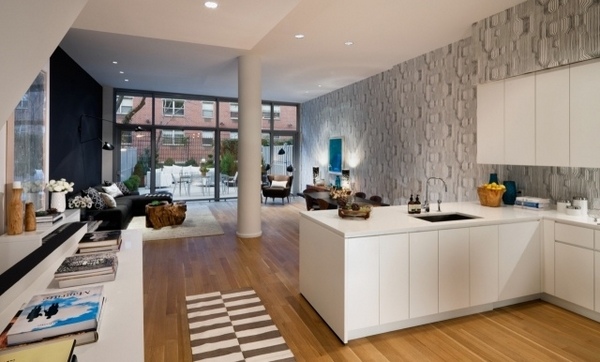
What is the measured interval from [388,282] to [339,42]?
3.88 metres

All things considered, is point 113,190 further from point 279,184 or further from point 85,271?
point 85,271

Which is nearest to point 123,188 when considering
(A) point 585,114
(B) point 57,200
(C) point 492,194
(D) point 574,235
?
(B) point 57,200

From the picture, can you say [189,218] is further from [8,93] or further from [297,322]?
[8,93]

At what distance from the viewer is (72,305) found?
1224 millimetres

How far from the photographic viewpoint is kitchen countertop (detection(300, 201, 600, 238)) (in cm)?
263

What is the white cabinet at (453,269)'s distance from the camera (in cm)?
284

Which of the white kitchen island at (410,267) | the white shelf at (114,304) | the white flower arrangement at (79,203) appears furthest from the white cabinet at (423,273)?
the white flower arrangement at (79,203)

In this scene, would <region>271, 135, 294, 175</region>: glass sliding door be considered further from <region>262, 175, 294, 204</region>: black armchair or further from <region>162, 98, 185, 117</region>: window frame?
<region>162, 98, 185, 117</region>: window frame

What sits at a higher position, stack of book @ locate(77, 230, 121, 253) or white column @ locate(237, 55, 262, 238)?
white column @ locate(237, 55, 262, 238)

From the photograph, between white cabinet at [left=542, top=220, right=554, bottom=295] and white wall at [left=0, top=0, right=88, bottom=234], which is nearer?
white wall at [left=0, top=0, right=88, bottom=234]

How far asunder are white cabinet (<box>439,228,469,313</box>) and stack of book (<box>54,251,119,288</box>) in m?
2.44

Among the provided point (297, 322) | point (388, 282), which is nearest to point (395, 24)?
point (388, 282)

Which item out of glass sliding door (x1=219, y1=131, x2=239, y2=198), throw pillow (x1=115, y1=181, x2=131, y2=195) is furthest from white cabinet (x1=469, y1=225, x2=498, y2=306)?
glass sliding door (x1=219, y1=131, x2=239, y2=198)

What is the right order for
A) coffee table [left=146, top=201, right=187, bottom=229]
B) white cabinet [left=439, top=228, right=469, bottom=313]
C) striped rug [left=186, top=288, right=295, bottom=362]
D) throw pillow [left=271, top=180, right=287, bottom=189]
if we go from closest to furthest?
striped rug [left=186, top=288, right=295, bottom=362] < white cabinet [left=439, top=228, right=469, bottom=313] < coffee table [left=146, top=201, right=187, bottom=229] < throw pillow [left=271, top=180, right=287, bottom=189]
